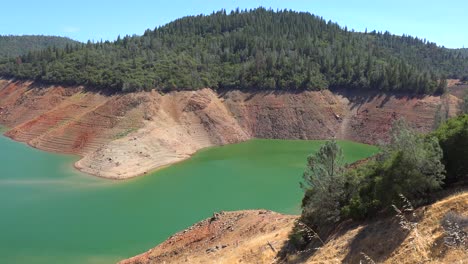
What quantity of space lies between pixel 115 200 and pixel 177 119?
29.7 m

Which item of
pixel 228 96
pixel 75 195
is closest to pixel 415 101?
Result: pixel 228 96

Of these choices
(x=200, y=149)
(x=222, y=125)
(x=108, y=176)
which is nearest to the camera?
(x=108, y=176)

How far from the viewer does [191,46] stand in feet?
345

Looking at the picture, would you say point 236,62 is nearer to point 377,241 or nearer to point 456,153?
point 456,153

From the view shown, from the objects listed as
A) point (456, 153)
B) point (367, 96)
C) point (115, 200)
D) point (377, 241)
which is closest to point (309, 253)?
point (377, 241)

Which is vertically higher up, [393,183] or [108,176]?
[393,183]

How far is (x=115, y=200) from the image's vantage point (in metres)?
42.8

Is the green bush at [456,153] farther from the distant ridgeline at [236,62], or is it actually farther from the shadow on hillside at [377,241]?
the distant ridgeline at [236,62]

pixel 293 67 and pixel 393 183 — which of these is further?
pixel 293 67

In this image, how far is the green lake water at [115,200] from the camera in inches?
1262

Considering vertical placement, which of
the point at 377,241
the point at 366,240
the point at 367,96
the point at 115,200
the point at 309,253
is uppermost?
the point at 367,96

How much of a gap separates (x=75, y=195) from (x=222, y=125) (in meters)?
34.3

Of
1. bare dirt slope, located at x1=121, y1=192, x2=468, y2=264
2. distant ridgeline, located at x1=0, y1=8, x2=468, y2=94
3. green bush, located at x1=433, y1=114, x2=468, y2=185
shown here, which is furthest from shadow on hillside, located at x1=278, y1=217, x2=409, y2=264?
distant ridgeline, located at x1=0, y1=8, x2=468, y2=94

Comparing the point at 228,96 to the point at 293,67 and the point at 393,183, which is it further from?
the point at 393,183
